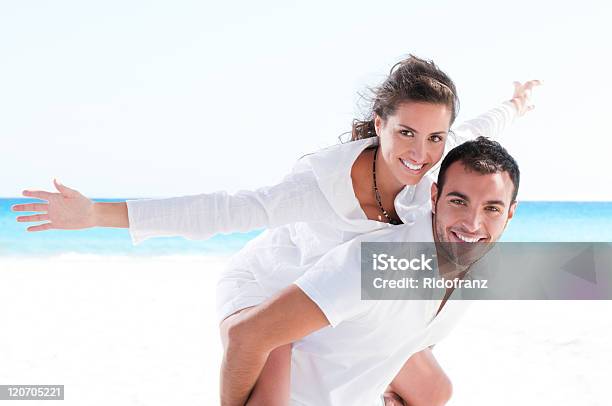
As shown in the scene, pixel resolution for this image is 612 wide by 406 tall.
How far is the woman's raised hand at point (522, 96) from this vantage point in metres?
3.93

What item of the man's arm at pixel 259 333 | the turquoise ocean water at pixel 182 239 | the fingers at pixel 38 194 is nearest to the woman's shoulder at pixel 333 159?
the man's arm at pixel 259 333

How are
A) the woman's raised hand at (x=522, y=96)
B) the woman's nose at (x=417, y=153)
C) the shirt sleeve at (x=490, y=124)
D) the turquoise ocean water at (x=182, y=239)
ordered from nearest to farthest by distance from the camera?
the woman's nose at (x=417, y=153), the shirt sleeve at (x=490, y=124), the woman's raised hand at (x=522, y=96), the turquoise ocean water at (x=182, y=239)

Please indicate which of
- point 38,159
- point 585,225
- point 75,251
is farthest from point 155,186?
point 585,225

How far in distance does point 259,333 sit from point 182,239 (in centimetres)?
1105

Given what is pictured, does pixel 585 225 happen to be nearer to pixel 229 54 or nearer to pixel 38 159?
pixel 229 54

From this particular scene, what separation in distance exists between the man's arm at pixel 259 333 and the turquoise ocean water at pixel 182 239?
10143 mm

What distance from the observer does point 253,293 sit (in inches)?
107

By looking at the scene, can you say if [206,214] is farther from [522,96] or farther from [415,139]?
[522,96]

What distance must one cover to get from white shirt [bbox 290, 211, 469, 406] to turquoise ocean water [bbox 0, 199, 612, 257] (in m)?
10.0

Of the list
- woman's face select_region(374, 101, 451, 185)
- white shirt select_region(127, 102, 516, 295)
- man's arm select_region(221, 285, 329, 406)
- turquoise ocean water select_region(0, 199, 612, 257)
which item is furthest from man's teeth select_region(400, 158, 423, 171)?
turquoise ocean water select_region(0, 199, 612, 257)

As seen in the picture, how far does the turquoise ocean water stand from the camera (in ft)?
42.4

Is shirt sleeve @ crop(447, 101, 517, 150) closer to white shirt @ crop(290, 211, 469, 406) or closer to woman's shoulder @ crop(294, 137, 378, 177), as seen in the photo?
woman's shoulder @ crop(294, 137, 378, 177)

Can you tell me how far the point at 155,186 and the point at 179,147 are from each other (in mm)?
1389

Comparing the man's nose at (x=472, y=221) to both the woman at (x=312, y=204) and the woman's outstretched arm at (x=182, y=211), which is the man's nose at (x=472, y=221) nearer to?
the woman at (x=312, y=204)
